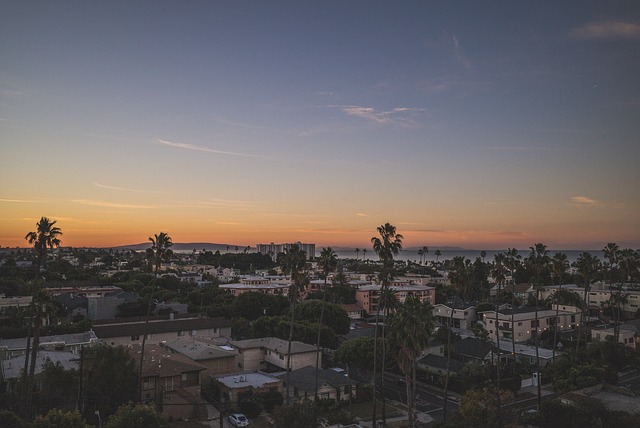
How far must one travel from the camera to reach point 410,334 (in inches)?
1216

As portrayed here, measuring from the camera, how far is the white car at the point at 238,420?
115ft

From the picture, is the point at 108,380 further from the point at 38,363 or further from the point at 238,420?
the point at 238,420

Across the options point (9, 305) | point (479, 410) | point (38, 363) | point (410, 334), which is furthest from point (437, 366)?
point (9, 305)

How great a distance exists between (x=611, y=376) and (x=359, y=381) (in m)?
24.3

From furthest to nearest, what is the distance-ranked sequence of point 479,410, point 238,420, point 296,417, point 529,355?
1. point 529,355
2. point 238,420
3. point 479,410
4. point 296,417

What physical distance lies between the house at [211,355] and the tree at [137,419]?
18.1 meters

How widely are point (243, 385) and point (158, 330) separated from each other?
23.6 m

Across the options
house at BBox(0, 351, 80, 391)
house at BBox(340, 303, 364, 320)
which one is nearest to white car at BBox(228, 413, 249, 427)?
house at BBox(0, 351, 80, 391)

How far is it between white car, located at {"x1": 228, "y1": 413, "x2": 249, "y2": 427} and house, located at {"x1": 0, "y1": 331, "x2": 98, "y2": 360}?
762 inches

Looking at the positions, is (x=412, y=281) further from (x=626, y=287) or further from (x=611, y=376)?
(x=611, y=376)

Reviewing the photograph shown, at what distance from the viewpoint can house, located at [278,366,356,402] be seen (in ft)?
136

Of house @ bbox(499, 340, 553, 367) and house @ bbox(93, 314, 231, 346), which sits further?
house @ bbox(93, 314, 231, 346)

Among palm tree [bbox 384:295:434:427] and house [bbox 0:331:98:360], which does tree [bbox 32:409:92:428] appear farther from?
house [bbox 0:331:98:360]

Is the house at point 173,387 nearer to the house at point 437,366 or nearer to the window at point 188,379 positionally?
the window at point 188,379
